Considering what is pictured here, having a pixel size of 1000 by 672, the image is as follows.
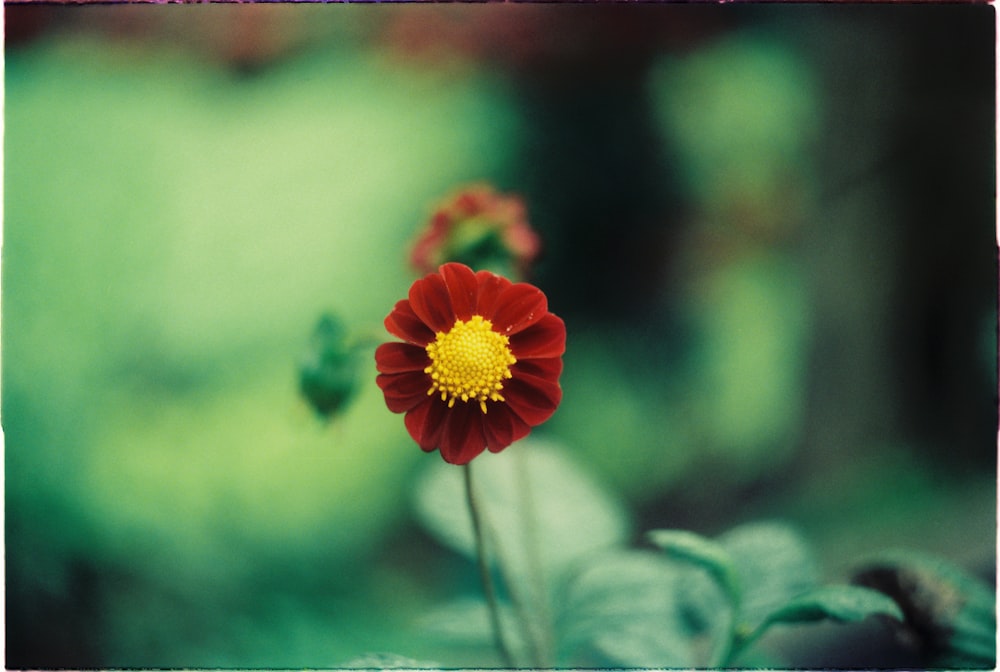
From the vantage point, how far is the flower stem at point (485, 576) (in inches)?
26.5

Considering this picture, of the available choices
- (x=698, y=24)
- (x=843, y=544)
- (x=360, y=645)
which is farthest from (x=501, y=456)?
(x=698, y=24)

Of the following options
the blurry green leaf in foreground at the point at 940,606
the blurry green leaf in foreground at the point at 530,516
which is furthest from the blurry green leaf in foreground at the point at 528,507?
the blurry green leaf in foreground at the point at 940,606

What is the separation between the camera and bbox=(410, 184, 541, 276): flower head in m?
0.77

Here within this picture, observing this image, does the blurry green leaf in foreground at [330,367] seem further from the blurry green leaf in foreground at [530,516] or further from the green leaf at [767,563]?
the green leaf at [767,563]

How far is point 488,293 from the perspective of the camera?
0.65 metres

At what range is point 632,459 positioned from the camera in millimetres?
783

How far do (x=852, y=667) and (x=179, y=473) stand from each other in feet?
2.41

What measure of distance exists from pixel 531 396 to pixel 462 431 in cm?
7

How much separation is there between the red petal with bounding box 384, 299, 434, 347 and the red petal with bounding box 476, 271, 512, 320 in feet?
0.16

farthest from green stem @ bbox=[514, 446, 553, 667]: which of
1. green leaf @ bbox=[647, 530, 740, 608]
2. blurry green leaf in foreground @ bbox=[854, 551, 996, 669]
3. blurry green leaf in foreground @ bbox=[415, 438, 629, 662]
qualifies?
blurry green leaf in foreground @ bbox=[854, 551, 996, 669]

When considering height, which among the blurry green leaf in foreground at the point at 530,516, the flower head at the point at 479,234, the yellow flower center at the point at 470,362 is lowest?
the blurry green leaf in foreground at the point at 530,516

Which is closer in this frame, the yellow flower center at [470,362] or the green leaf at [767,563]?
the yellow flower center at [470,362]

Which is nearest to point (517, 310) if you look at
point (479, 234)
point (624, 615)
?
point (479, 234)

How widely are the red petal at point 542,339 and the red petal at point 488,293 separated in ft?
0.11
